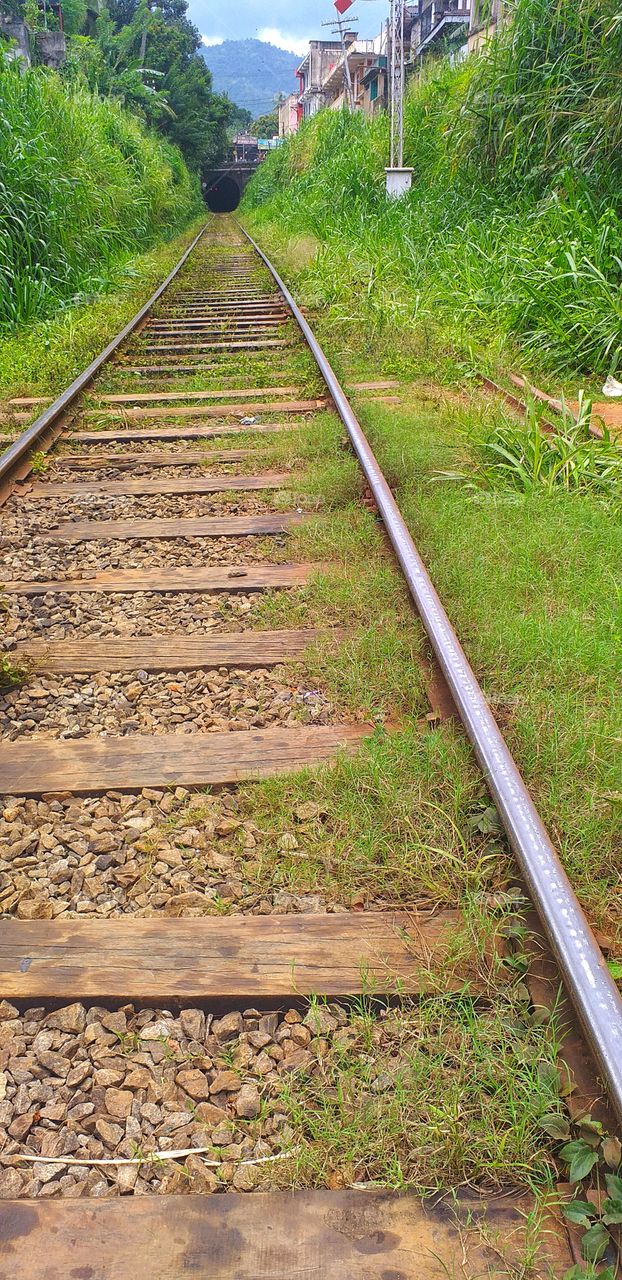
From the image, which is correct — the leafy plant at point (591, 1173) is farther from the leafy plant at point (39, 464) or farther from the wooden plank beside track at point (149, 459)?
the leafy plant at point (39, 464)

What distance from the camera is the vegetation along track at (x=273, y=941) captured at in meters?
1.21

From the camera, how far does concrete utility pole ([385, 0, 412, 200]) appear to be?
10.8 meters

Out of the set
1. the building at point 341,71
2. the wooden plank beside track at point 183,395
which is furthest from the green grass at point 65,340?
the building at point 341,71

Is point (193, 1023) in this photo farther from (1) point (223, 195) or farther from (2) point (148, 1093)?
(1) point (223, 195)

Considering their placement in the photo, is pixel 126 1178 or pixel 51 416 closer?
pixel 126 1178

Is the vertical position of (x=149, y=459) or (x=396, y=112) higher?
(x=396, y=112)

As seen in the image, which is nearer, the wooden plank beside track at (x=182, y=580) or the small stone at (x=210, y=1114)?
the small stone at (x=210, y=1114)

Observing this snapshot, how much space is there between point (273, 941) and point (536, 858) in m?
0.50

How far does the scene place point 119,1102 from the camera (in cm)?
141

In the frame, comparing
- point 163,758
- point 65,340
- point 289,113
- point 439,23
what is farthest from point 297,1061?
point 289,113

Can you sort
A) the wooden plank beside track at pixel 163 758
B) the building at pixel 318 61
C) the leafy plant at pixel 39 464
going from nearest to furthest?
the wooden plank beside track at pixel 163 758 → the leafy plant at pixel 39 464 → the building at pixel 318 61

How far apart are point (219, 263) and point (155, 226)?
9.70ft

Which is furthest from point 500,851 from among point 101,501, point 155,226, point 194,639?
point 155,226

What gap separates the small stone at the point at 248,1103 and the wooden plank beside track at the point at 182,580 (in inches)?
75.8
